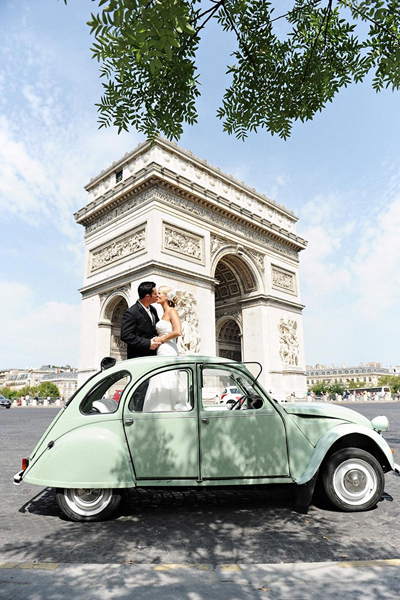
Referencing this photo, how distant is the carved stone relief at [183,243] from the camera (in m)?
18.5

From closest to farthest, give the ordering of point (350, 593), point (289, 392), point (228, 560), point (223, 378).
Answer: point (350, 593), point (228, 560), point (223, 378), point (289, 392)

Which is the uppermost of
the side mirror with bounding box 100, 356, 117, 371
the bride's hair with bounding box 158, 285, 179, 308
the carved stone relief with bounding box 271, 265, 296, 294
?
the carved stone relief with bounding box 271, 265, 296, 294

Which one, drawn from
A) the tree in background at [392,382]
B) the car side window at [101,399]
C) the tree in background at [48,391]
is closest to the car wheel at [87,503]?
the car side window at [101,399]

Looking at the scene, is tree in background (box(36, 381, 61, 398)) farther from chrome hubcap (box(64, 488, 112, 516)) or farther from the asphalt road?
chrome hubcap (box(64, 488, 112, 516))

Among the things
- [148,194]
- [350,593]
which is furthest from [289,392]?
[350,593]

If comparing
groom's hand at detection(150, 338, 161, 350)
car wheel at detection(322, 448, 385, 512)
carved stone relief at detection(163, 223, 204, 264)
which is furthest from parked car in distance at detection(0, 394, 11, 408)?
car wheel at detection(322, 448, 385, 512)

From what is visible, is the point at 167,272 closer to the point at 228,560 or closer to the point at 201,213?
the point at 201,213

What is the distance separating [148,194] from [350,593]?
1806 centimetres

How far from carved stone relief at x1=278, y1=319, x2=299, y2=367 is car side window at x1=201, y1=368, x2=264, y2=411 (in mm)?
19811

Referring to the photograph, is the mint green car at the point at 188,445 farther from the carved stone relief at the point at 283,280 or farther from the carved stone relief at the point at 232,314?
the carved stone relief at the point at 283,280

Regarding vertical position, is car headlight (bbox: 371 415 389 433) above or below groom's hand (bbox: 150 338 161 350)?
→ below

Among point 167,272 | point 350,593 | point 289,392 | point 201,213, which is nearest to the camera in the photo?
point 350,593

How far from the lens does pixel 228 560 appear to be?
2.38 meters

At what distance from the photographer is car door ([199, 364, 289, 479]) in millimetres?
3191
